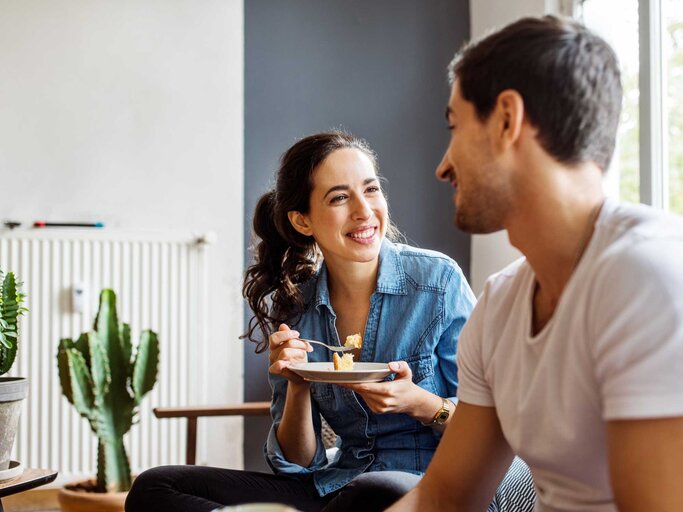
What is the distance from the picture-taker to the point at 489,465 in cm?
134

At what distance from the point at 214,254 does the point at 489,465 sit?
2.47 meters

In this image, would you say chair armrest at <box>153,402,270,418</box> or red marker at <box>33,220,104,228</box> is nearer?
chair armrest at <box>153,402,270,418</box>

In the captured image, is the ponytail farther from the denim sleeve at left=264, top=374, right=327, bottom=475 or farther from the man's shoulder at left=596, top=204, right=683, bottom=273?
the man's shoulder at left=596, top=204, right=683, bottom=273

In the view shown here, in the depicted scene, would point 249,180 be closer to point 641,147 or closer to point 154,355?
point 154,355

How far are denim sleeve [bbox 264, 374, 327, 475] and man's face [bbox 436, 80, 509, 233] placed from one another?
3.05 ft

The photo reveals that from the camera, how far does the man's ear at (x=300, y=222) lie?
211cm

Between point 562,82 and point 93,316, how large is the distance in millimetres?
2786

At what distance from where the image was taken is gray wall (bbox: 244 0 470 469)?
3.74 meters

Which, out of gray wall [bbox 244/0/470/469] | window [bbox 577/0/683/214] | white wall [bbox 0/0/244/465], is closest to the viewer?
window [bbox 577/0/683/214]

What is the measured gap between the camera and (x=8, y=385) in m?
1.91

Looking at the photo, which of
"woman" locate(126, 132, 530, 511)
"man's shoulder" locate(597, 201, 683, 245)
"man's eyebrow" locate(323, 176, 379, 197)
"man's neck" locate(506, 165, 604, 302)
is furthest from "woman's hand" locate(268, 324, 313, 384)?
"man's shoulder" locate(597, 201, 683, 245)

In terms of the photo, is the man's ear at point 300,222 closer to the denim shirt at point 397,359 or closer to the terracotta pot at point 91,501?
the denim shirt at point 397,359

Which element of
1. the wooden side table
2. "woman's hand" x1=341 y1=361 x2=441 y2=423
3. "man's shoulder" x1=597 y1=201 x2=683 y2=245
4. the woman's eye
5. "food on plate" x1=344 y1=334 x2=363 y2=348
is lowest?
the wooden side table

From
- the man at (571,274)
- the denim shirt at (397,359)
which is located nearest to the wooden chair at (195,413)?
the denim shirt at (397,359)
